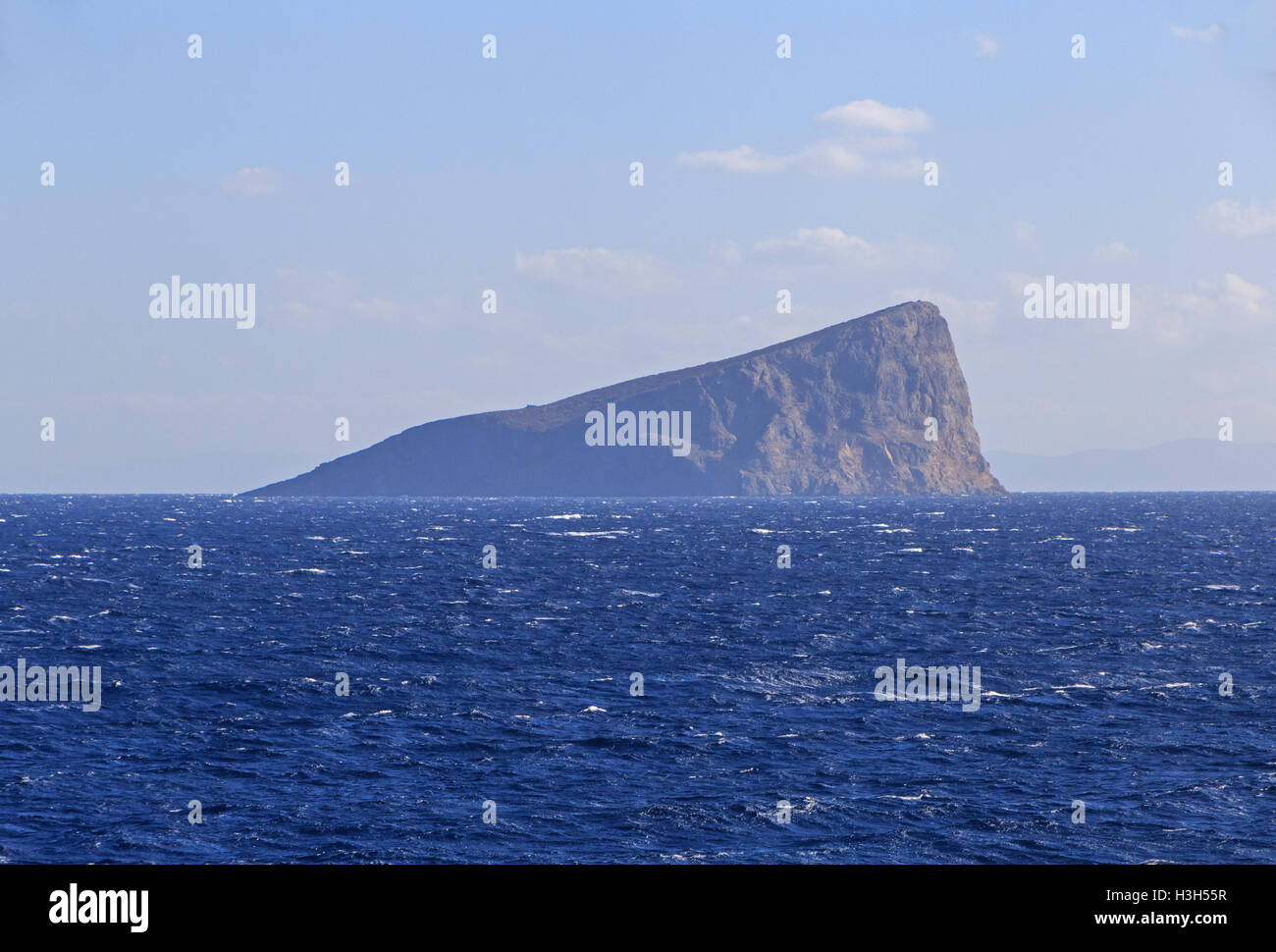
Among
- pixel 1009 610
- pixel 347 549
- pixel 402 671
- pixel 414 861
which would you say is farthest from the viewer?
pixel 347 549

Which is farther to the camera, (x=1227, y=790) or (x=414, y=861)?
(x=1227, y=790)
